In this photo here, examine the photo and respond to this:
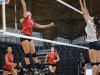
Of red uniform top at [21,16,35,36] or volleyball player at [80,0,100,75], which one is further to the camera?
red uniform top at [21,16,35,36]

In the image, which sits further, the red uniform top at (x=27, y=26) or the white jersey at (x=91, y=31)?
the red uniform top at (x=27, y=26)

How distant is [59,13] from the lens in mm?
18094

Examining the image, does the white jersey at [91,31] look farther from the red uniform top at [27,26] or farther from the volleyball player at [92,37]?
the red uniform top at [27,26]

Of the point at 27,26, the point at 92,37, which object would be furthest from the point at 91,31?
the point at 27,26

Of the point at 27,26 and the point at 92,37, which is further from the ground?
the point at 27,26

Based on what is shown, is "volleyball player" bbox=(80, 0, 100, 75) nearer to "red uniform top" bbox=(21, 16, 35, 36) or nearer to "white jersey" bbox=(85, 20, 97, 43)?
"white jersey" bbox=(85, 20, 97, 43)

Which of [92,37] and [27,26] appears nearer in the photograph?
[92,37]

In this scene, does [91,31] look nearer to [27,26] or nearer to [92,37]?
[92,37]

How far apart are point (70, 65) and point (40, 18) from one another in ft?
10.4

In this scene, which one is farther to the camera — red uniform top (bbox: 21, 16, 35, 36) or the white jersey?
red uniform top (bbox: 21, 16, 35, 36)

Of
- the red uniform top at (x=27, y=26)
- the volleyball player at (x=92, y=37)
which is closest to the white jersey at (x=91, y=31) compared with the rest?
the volleyball player at (x=92, y=37)

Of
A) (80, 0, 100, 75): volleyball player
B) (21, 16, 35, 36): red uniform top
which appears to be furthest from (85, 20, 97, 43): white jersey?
(21, 16, 35, 36): red uniform top

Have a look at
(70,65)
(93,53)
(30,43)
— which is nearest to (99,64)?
(93,53)

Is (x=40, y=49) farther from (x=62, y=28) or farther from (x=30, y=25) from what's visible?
(x=30, y=25)
